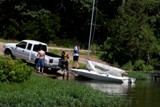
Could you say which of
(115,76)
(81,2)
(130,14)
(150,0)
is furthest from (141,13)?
(115,76)

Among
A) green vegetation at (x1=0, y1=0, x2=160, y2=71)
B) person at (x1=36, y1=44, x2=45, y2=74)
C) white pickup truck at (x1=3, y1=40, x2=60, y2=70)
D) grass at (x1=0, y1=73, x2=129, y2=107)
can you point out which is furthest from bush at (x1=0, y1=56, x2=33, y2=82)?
green vegetation at (x1=0, y1=0, x2=160, y2=71)

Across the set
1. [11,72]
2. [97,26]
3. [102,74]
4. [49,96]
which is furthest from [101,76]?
[97,26]

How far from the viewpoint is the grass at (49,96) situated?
18.6 metres

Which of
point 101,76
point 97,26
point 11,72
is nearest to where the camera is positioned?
point 11,72

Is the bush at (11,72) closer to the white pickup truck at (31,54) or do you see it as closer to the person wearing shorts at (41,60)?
the person wearing shorts at (41,60)

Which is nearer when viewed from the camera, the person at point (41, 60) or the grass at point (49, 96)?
the grass at point (49, 96)

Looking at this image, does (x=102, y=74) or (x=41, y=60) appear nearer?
(x=41, y=60)

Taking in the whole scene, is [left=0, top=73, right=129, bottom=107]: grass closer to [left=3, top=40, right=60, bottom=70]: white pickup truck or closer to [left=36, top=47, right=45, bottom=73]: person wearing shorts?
[left=36, top=47, right=45, bottom=73]: person wearing shorts

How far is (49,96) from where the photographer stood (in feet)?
65.2

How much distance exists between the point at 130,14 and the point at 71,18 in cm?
1585

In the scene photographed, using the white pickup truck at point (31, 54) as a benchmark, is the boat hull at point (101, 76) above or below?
below

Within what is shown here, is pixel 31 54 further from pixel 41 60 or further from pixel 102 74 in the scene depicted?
pixel 102 74

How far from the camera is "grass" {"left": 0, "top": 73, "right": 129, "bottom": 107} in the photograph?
1856cm

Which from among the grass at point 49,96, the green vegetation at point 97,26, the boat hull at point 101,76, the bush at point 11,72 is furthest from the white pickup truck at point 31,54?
the green vegetation at point 97,26
